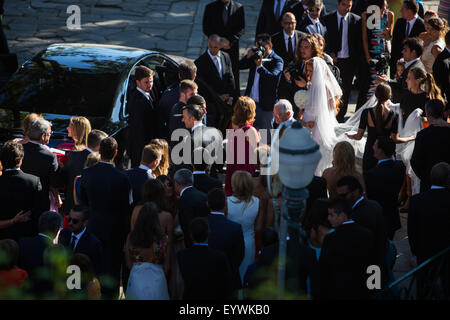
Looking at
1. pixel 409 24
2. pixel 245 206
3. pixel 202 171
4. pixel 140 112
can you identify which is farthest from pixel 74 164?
pixel 409 24

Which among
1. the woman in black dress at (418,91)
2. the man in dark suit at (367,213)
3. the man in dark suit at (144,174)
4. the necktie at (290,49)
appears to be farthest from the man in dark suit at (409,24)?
the man in dark suit at (144,174)

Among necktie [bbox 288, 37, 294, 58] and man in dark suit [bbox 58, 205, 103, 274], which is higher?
necktie [bbox 288, 37, 294, 58]

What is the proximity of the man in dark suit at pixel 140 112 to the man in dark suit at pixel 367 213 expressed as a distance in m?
3.41

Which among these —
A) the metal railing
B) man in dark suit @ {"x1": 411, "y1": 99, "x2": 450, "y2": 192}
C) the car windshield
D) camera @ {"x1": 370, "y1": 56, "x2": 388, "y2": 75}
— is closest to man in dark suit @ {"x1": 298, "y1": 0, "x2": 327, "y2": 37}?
camera @ {"x1": 370, "y1": 56, "x2": 388, "y2": 75}

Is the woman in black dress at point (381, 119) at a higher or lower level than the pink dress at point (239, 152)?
higher

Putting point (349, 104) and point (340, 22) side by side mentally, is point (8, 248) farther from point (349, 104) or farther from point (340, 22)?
point (349, 104)

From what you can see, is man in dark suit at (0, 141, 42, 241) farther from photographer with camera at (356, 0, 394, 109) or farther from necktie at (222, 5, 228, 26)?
photographer with camera at (356, 0, 394, 109)

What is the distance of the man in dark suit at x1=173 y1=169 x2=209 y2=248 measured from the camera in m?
6.62

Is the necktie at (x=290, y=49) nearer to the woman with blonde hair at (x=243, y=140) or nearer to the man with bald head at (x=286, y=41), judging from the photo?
the man with bald head at (x=286, y=41)

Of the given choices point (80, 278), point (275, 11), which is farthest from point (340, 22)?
point (80, 278)

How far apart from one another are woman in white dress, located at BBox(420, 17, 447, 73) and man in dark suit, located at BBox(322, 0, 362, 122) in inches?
61.9

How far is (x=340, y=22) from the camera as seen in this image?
38.4ft

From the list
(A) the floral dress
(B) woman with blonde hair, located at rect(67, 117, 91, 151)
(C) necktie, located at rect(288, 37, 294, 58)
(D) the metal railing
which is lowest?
(A) the floral dress

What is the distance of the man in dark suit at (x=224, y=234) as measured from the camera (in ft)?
20.0
